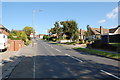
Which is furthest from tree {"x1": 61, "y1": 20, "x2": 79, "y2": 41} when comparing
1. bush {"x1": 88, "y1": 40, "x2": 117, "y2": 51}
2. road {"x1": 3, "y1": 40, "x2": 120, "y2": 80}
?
road {"x1": 3, "y1": 40, "x2": 120, "y2": 80}

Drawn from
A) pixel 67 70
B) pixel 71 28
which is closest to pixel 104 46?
pixel 67 70

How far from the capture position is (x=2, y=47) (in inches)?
700

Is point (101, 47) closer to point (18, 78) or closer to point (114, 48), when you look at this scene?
point (114, 48)

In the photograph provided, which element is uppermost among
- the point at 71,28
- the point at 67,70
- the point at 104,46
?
the point at 71,28

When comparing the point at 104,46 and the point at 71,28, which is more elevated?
the point at 71,28

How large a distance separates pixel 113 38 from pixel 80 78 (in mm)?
39237

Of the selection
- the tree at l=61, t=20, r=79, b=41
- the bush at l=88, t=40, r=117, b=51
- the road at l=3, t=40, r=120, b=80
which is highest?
the tree at l=61, t=20, r=79, b=41

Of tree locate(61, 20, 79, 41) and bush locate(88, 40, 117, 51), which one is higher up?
tree locate(61, 20, 79, 41)

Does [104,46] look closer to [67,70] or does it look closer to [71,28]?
[67,70]

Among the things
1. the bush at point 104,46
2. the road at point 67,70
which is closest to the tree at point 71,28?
the bush at point 104,46

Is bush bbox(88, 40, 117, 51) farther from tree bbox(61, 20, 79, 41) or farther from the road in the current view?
tree bbox(61, 20, 79, 41)

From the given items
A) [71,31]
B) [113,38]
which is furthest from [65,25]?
[113,38]

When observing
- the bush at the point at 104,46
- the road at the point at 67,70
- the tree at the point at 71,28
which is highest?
the tree at the point at 71,28

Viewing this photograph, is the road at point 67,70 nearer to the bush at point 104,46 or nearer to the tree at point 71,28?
the bush at point 104,46
